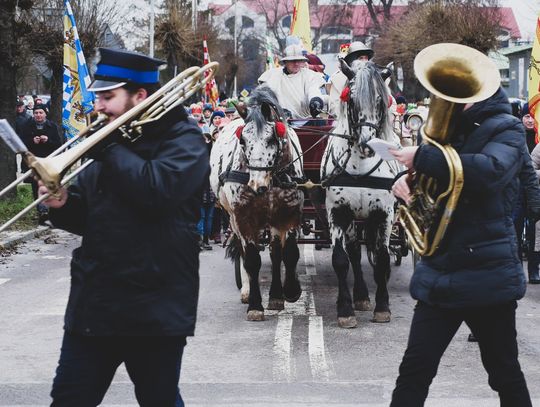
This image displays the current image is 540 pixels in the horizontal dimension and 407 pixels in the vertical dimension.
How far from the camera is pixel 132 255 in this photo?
384 centimetres

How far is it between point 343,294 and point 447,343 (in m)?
4.17

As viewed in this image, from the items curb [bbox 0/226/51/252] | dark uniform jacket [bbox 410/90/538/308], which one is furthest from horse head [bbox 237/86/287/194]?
curb [bbox 0/226/51/252]

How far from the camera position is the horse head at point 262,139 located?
8695mm

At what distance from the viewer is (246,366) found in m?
7.13

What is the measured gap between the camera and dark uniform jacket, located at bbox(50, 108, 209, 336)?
3.80 m

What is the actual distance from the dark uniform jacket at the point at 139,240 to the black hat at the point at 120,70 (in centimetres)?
22

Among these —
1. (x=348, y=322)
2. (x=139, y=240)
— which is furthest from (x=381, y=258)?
(x=139, y=240)

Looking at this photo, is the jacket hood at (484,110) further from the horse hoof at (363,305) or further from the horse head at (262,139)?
the horse hoof at (363,305)

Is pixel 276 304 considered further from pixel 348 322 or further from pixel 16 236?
pixel 16 236


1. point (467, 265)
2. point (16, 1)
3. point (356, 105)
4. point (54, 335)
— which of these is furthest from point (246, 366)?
point (16, 1)

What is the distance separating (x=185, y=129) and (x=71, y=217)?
0.56 m

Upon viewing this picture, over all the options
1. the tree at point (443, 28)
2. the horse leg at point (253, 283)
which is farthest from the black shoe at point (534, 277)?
the tree at point (443, 28)

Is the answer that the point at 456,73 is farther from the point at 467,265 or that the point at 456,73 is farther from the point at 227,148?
the point at 227,148

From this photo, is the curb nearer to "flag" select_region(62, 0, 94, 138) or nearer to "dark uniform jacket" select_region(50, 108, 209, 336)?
"flag" select_region(62, 0, 94, 138)
